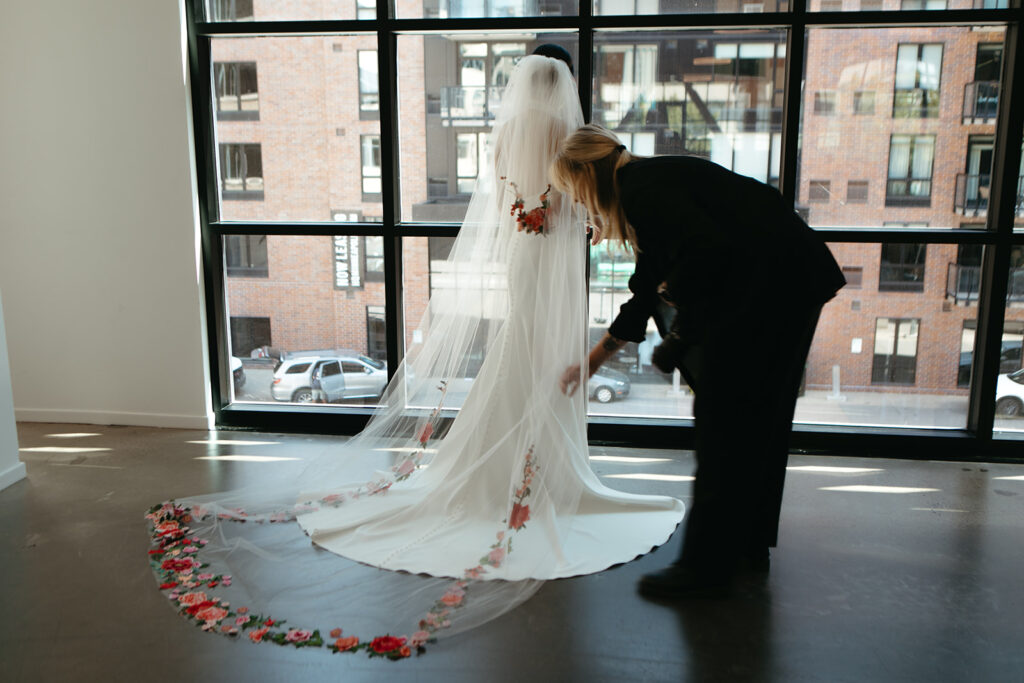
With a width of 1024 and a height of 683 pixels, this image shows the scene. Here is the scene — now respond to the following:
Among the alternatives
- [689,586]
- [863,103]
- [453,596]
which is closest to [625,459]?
[689,586]

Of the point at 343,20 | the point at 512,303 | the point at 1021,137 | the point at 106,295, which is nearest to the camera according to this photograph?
the point at 512,303

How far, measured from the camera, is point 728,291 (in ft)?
7.74

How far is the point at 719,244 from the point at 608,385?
1.98 metres

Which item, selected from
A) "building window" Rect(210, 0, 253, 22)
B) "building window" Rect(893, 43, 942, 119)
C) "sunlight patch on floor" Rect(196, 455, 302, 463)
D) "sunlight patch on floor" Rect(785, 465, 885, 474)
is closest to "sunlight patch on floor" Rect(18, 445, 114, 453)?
"sunlight patch on floor" Rect(196, 455, 302, 463)

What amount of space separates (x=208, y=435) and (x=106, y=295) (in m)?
Result: 0.90

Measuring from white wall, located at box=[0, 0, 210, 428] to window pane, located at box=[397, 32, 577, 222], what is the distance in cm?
109

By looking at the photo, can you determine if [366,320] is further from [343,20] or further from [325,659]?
[325,659]

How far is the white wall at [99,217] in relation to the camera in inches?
157

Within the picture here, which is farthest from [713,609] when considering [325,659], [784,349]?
[325,659]

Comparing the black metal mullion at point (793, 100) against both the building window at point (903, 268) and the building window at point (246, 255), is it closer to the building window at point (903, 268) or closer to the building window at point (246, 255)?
the building window at point (903, 268)

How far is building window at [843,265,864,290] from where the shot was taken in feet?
12.8

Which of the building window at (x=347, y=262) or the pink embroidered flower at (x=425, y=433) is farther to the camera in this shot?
the building window at (x=347, y=262)

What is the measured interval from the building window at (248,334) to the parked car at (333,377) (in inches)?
6.9

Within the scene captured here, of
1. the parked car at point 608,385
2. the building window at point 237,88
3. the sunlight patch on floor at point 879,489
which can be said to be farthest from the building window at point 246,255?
the sunlight patch on floor at point 879,489
